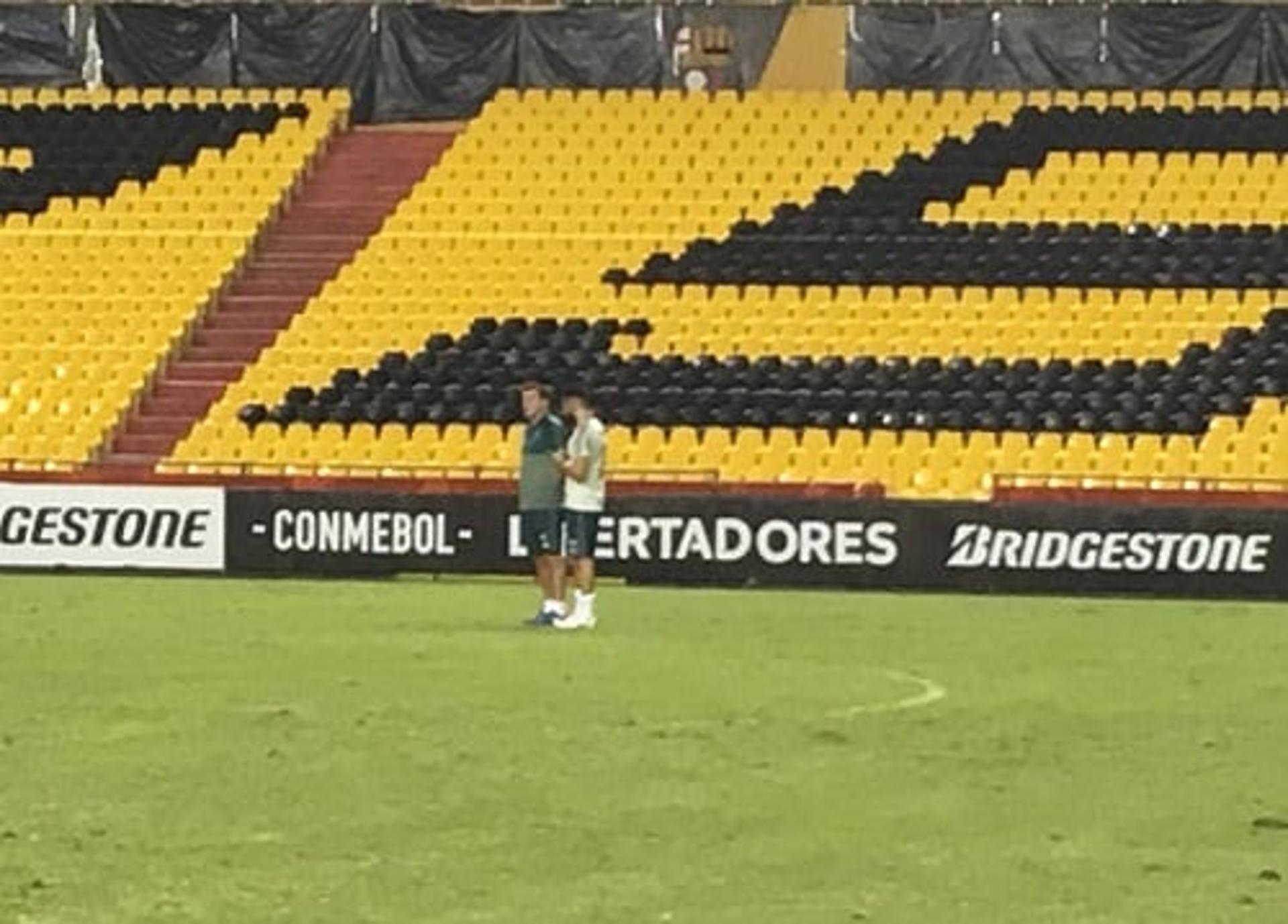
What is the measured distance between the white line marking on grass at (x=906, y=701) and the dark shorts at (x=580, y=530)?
453 centimetres

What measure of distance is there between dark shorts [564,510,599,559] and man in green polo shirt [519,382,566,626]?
10 cm

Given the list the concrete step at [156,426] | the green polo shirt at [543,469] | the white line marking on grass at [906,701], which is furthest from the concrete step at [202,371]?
the white line marking on grass at [906,701]

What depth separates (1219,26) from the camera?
40.7 metres

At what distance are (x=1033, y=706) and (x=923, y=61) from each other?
24434mm

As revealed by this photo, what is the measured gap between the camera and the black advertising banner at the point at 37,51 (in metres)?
44.0

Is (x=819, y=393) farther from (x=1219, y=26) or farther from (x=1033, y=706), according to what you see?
(x=1033, y=706)

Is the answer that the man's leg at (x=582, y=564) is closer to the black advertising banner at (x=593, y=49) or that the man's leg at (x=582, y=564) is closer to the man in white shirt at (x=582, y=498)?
the man in white shirt at (x=582, y=498)

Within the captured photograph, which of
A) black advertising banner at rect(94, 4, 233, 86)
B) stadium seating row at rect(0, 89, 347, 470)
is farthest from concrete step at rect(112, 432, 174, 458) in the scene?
black advertising banner at rect(94, 4, 233, 86)

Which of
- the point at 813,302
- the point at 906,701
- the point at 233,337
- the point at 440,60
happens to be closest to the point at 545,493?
the point at 906,701

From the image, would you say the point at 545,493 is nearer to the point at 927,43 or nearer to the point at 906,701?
the point at 906,701

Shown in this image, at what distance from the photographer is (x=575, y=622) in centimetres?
2388

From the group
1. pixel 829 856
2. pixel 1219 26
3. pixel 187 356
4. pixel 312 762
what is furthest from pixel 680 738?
pixel 1219 26

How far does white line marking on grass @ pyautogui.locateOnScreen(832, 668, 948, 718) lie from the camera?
691 inches

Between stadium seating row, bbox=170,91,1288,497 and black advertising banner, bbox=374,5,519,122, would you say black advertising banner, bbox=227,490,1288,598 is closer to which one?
stadium seating row, bbox=170,91,1288,497
